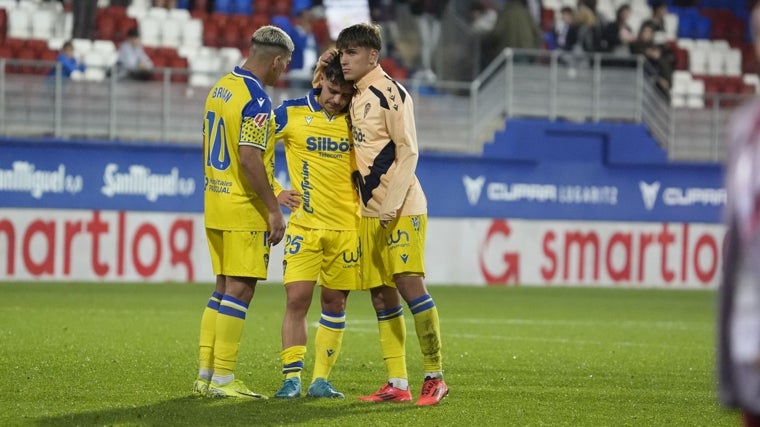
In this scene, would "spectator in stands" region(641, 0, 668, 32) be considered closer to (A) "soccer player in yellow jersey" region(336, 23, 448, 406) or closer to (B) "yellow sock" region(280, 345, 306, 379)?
(A) "soccer player in yellow jersey" region(336, 23, 448, 406)

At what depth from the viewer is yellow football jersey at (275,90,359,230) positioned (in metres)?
7.71

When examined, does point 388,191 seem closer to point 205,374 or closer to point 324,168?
point 324,168

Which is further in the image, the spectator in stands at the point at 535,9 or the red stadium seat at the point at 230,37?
the spectator in stands at the point at 535,9

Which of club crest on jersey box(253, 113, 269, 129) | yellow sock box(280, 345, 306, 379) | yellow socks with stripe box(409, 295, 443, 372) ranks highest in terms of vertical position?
club crest on jersey box(253, 113, 269, 129)

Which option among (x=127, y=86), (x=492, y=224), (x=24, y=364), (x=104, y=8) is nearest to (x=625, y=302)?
(x=492, y=224)

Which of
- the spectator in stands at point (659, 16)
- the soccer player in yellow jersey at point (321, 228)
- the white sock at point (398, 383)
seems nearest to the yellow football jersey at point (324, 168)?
the soccer player in yellow jersey at point (321, 228)

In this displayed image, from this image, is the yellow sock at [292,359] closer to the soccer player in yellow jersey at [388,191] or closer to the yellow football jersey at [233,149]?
the soccer player in yellow jersey at [388,191]

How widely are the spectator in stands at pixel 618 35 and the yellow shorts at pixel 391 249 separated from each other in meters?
16.8

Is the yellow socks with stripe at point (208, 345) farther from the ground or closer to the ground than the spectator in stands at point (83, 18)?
closer to the ground

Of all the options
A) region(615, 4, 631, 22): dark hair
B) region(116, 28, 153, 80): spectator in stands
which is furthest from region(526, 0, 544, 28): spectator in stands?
region(116, 28, 153, 80): spectator in stands

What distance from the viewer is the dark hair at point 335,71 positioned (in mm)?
7613

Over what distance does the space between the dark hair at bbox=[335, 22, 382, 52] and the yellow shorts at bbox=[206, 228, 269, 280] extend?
1.20m

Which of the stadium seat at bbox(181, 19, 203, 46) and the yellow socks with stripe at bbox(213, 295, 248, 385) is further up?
the stadium seat at bbox(181, 19, 203, 46)

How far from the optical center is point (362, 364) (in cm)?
980
